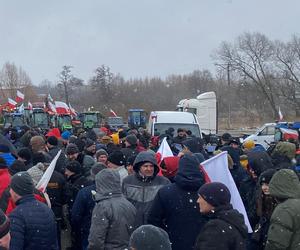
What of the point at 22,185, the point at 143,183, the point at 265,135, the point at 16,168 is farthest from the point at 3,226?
the point at 265,135

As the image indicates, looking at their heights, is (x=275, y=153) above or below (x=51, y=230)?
above

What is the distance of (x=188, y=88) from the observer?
98.4 meters

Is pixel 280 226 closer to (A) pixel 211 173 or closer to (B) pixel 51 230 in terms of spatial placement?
(A) pixel 211 173

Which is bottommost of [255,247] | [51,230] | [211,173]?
[255,247]

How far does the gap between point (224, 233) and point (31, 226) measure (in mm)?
1735

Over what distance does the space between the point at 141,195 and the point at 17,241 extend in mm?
1712

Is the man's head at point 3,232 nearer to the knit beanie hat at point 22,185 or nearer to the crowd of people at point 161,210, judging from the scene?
the crowd of people at point 161,210

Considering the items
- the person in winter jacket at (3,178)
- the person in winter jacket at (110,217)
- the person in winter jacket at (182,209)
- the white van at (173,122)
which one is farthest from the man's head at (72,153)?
the white van at (173,122)

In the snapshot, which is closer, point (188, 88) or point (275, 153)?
point (275, 153)

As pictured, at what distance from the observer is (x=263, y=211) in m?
5.71

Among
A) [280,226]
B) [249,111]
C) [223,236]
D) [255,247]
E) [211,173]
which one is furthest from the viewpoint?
[249,111]

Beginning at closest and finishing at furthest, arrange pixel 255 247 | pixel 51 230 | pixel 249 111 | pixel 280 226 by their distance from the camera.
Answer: pixel 280 226 < pixel 51 230 < pixel 255 247 < pixel 249 111

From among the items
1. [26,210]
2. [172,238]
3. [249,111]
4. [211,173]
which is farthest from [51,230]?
[249,111]

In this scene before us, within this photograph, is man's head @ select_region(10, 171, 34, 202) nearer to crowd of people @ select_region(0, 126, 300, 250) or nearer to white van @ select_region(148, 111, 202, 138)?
crowd of people @ select_region(0, 126, 300, 250)
